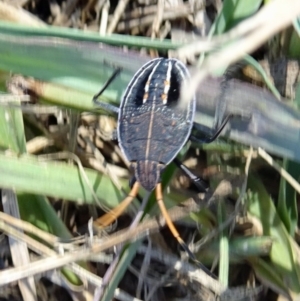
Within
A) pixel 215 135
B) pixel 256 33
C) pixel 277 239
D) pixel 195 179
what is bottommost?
pixel 277 239

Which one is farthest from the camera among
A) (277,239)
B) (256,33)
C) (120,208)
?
(277,239)

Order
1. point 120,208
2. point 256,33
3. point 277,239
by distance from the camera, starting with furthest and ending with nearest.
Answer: point 277,239, point 120,208, point 256,33

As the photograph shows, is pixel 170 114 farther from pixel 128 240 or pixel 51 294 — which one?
pixel 51 294

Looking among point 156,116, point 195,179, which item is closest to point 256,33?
point 156,116

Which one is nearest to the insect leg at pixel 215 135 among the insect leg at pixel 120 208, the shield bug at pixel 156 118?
the shield bug at pixel 156 118

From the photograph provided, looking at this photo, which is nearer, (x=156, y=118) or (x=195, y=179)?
(x=156, y=118)

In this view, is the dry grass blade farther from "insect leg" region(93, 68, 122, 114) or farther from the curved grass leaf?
the curved grass leaf

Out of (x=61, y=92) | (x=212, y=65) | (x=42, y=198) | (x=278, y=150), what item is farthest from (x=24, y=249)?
(x=212, y=65)

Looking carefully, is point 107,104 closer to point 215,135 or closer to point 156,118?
point 156,118
